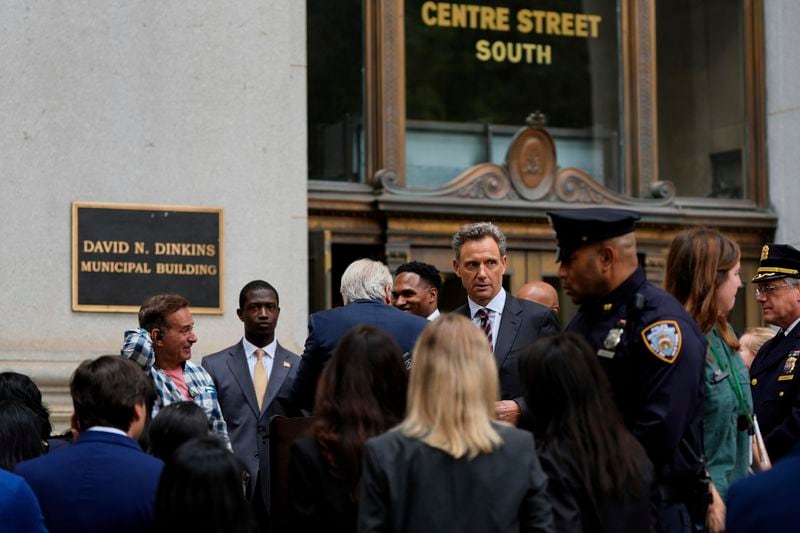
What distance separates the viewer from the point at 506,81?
13.0 metres

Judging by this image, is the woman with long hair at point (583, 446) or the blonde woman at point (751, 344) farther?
the blonde woman at point (751, 344)

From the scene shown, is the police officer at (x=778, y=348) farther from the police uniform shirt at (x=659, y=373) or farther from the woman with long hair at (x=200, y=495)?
the woman with long hair at (x=200, y=495)

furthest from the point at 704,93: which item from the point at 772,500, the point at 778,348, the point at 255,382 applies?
the point at 772,500

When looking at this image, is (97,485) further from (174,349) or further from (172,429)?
(174,349)

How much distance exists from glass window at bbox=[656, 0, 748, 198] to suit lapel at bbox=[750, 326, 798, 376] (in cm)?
471

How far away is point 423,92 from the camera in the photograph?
12.7 metres

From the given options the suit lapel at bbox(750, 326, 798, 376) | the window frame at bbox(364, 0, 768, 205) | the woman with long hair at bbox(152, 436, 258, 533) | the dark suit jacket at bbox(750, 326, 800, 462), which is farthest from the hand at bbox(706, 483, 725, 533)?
the window frame at bbox(364, 0, 768, 205)

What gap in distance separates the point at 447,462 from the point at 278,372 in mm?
4558

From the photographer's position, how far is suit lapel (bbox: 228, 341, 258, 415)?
30.3 ft

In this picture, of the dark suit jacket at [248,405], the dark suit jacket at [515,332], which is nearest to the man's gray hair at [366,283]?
the dark suit jacket at [515,332]

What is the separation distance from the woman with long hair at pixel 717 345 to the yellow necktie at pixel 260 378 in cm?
347

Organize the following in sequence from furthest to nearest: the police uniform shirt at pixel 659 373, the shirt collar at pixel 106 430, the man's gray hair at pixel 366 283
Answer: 1. the man's gray hair at pixel 366 283
2. the police uniform shirt at pixel 659 373
3. the shirt collar at pixel 106 430

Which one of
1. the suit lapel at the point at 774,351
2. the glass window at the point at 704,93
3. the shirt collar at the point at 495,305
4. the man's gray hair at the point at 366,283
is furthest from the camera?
the glass window at the point at 704,93

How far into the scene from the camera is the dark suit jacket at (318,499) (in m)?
5.49
